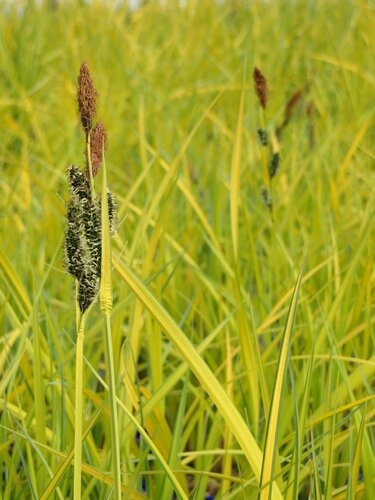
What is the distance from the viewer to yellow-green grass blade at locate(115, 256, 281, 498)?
0.68 metres

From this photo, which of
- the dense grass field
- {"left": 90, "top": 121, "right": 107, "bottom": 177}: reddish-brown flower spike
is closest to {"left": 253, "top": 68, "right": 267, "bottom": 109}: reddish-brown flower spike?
the dense grass field

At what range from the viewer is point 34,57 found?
3.44m

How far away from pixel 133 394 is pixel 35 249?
0.75 meters

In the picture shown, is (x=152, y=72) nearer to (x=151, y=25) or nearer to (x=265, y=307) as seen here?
(x=151, y=25)

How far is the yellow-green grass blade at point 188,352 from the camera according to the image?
0.68m

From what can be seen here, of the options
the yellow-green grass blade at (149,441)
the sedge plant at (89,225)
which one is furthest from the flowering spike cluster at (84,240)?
the yellow-green grass blade at (149,441)

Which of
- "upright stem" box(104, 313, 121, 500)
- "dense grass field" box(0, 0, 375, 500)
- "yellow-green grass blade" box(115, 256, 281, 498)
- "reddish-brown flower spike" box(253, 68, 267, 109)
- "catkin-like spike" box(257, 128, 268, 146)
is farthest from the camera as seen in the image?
"catkin-like spike" box(257, 128, 268, 146)

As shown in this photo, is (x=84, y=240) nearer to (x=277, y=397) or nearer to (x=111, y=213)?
(x=111, y=213)

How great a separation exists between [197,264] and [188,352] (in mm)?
1147

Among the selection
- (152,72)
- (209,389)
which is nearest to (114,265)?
(209,389)

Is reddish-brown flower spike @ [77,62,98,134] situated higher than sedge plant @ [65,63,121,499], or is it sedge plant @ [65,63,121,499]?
reddish-brown flower spike @ [77,62,98,134]

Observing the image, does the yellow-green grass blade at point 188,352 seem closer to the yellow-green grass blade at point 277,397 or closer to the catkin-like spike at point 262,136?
the yellow-green grass blade at point 277,397

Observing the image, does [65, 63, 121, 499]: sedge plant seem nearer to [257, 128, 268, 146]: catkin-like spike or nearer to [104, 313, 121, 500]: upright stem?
[104, 313, 121, 500]: upright stem

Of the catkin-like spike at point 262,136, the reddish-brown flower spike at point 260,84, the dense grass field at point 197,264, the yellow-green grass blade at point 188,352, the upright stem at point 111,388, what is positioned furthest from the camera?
the catkin-like spike at point 262,136
